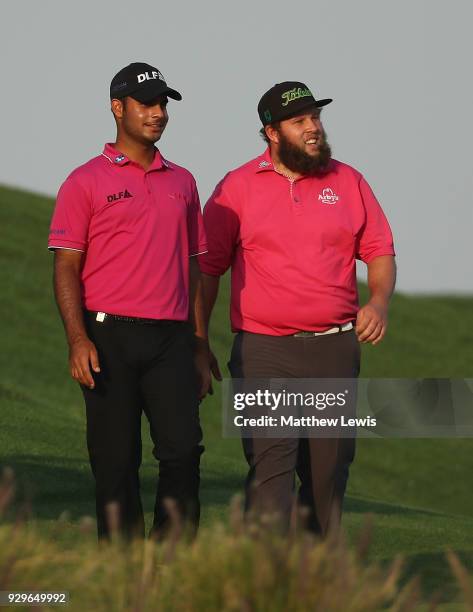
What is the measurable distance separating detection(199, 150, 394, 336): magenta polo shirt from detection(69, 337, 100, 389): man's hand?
111cm

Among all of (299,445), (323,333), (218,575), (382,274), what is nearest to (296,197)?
(382,274)

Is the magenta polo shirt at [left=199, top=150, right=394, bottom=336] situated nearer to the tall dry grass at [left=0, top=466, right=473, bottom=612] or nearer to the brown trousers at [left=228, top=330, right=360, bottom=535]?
the brown trousers at [left=228, top=330, right=360, bottom=535]

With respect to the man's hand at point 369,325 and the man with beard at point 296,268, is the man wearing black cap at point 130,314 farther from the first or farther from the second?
the man's hand at point 369,325

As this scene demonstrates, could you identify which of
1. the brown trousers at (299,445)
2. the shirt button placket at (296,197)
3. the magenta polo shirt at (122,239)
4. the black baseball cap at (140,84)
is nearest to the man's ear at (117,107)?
the black baseball cap at (140,84)

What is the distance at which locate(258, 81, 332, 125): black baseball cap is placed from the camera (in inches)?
327

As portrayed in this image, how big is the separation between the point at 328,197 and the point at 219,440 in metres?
15.2

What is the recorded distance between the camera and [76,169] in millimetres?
7828

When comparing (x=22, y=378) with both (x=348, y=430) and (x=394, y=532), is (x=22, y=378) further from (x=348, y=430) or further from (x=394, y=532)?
(x=348, y=430)

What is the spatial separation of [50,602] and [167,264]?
9.82 ft

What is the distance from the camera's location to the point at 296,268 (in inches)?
323

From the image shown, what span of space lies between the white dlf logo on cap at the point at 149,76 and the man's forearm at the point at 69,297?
101 centimetres

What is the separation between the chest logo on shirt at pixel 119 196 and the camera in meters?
7.67

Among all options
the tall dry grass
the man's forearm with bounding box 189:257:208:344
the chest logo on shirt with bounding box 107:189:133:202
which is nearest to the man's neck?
the chest logo on shirt with bounding box 107:189:133:202

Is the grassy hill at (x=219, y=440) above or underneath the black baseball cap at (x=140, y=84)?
underneath
